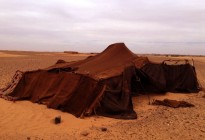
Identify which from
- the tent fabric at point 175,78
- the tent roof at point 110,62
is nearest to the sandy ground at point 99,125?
the tent roof at point 110,62

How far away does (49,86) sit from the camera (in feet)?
41.3

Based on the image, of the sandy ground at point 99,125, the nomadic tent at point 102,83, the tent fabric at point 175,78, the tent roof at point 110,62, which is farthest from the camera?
the tent fabric at point 175,78

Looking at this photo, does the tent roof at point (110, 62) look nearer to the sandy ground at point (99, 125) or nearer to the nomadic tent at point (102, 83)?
the nomadic tent at point (102, 83)

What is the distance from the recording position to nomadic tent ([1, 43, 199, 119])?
10922 millimetres

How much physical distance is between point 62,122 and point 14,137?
1685mm

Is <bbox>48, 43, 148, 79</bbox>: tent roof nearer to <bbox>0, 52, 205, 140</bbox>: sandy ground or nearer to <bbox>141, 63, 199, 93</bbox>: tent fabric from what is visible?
<bbox>141, 63, 199, 93</bbox>: tent fabric

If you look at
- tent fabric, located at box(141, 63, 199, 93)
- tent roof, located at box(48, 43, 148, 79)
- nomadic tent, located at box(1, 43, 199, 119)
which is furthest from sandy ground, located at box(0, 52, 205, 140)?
tent fabric, located at box(141, 63, 199, 93)

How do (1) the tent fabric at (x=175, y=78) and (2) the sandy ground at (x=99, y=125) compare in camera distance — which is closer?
(2) the sandy ground at (x=99, y=125)

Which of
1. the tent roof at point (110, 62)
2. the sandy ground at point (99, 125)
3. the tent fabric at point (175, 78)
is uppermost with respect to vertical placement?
the tent roof at point (110, 62)

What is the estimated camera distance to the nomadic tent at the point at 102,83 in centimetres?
1092

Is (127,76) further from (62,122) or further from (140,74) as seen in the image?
(62,122)

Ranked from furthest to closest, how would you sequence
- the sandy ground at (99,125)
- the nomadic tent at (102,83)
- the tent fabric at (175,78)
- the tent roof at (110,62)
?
the tent fabric at (175,78), the tent roof at (110,62), the nomadic tent at (102,83), the sandy ground at (99,125)

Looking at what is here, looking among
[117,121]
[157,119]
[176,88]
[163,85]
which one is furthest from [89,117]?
[176,88]

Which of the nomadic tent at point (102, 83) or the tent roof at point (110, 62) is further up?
the tent roof at point (110, 62)
